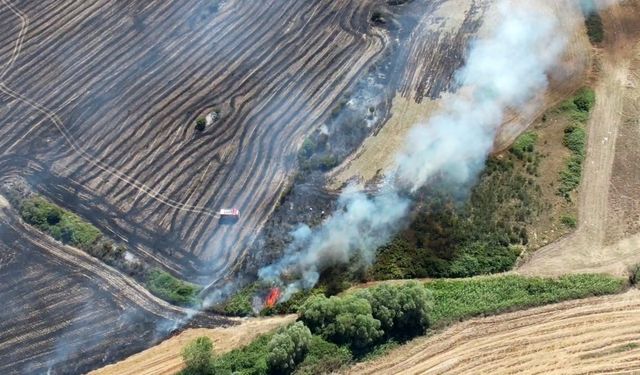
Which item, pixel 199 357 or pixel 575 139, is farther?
pixel 575 139

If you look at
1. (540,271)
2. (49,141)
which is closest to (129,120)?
(49,141)

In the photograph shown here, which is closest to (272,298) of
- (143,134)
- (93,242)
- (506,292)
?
(93,242)

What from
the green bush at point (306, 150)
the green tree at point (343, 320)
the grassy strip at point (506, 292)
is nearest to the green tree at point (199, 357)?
the green tree at point (343, 320)

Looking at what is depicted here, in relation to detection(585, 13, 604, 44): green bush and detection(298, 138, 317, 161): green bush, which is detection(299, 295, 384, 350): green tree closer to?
detection(298, 138, 317, 161): green bush

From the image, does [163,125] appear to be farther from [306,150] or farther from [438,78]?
[438,78]

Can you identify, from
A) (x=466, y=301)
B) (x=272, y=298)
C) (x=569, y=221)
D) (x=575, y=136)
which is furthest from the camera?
(x=575, y=136)

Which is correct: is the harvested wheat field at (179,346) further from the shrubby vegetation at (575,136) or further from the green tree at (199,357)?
the shrubby vegetation at (575,136)

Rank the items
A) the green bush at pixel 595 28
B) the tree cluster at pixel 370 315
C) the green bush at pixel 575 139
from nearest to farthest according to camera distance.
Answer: the tree cluster at pixel 370 315
the green bush at pixel 575 139
the green bush at pixel 595 28
